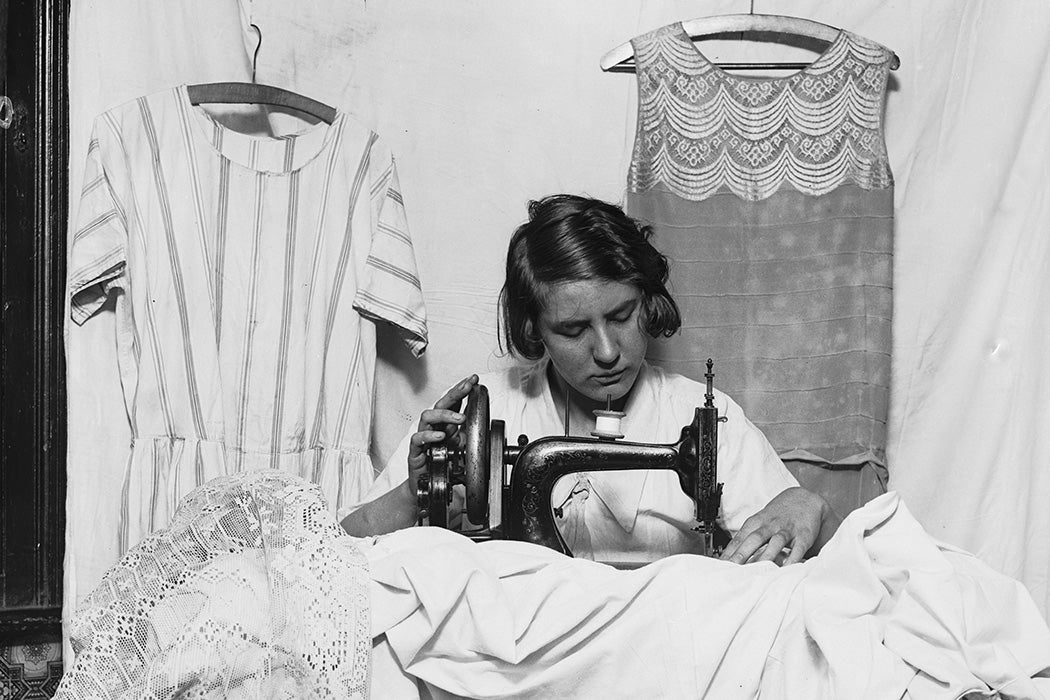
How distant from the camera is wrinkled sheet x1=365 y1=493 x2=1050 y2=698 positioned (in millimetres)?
1243

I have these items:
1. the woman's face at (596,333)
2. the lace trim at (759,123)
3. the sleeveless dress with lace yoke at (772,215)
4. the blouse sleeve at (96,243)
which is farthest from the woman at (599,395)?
the blouse sleeve at (96,243)

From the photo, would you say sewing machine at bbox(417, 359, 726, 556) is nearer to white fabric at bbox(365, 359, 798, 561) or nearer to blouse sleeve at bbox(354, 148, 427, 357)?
white fabric at bbox(365, 359, 798, 561)

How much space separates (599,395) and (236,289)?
860 millimetres

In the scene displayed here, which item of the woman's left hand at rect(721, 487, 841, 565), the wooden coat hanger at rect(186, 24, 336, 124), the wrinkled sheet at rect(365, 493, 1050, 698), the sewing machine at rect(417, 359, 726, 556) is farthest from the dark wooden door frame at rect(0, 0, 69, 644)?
the woman's left hand at rect(721, 487, 841, 565)

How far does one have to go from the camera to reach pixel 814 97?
247cm

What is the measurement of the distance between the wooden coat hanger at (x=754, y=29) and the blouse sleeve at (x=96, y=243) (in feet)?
3.69

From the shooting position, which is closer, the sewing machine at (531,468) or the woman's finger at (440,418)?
the sewing machine at (531,468)

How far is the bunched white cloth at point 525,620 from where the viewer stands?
127cm

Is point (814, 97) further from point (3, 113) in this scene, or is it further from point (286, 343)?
point (3, 113)

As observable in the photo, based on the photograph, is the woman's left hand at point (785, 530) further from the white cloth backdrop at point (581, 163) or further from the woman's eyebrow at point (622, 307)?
the white cloth backdrop at point (581, 163)

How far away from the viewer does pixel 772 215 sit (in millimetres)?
2479

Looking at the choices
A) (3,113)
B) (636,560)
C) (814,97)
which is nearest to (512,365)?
(636,560)

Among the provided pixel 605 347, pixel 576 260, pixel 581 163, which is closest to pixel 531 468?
pixel 605 347

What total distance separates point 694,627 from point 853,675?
19 cm
